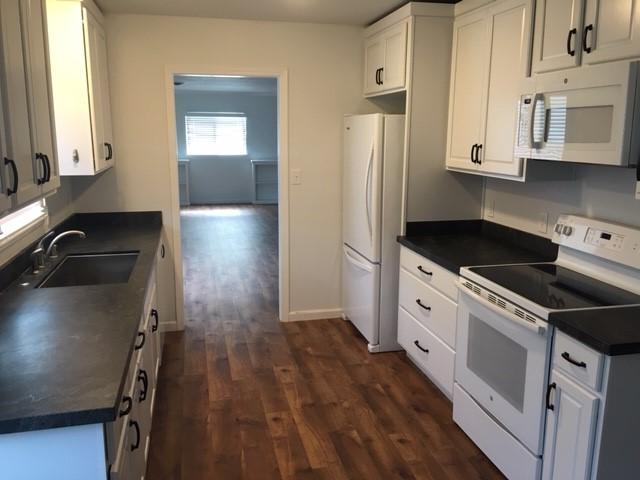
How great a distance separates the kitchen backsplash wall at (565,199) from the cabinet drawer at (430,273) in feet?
2.04

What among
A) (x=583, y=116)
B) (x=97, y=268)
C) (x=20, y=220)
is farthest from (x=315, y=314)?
(x=583, y=116)

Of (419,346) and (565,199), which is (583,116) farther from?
(419,346)

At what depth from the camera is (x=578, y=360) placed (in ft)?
6.30

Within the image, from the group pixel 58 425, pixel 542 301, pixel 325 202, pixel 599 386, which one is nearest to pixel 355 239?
pixel 325 202

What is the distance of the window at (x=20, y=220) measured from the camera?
2492mm

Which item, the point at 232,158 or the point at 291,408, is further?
the point at 232,158

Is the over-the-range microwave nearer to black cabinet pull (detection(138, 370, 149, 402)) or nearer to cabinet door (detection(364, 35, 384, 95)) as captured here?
cabinet door (detection(364, 35, 384, 95))

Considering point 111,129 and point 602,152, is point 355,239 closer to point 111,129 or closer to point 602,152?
point 111,129

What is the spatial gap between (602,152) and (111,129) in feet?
10.2

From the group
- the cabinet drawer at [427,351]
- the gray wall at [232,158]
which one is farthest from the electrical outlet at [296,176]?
the gray wall at [232,158]

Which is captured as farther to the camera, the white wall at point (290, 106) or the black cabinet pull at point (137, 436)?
the white wall at point (290, 106)

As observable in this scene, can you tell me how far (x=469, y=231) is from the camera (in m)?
3.72

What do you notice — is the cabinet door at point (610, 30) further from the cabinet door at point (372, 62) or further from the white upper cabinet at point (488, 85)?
the cabinet door at point (372, 62)

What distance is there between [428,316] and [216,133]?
8.98m
